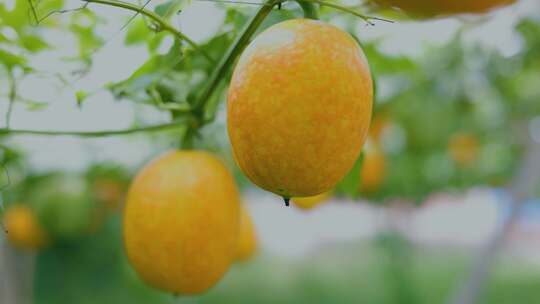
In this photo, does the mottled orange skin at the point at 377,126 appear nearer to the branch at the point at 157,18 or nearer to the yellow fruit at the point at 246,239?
the yellow fruit at the point at 246,239

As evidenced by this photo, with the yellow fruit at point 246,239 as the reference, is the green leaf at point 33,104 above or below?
above

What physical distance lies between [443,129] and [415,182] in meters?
1.20

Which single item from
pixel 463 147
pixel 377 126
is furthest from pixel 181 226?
pixel 463 147

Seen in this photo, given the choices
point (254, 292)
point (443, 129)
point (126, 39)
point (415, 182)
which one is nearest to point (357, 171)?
point (126, 39)

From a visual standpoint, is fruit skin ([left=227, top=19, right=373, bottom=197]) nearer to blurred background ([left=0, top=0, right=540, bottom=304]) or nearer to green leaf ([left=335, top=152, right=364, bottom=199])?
blurred background ([left=0, top=0, right=540, bottom=304])

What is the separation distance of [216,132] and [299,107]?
3.79 feet

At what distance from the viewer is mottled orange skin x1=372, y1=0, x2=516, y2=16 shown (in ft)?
1.14

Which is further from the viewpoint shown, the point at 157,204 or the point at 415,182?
the point at 415,182

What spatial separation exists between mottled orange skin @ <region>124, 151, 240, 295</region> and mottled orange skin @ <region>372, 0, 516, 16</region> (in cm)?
34

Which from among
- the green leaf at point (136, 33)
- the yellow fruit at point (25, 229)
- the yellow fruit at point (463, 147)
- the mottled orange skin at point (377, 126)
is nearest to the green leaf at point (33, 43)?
the green leaf at point (136, 33)

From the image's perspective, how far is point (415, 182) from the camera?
2893 mm

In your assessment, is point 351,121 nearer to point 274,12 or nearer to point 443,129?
point 274,12

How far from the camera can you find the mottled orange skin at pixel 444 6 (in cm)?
35

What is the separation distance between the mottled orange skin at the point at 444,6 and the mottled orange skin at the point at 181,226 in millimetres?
341
